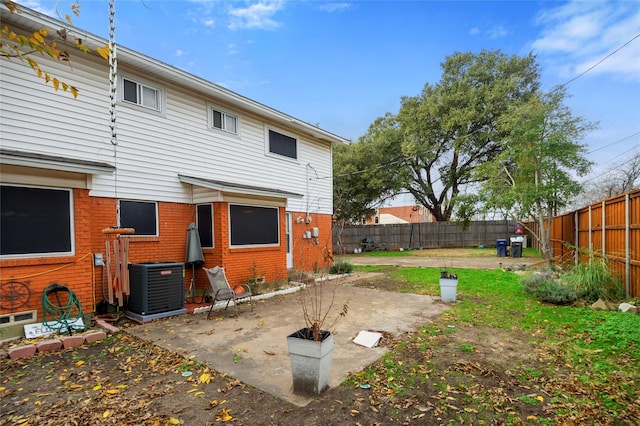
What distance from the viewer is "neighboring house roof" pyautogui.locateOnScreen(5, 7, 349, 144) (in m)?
5.52

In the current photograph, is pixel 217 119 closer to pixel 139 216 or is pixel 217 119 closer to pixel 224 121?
pixel 224 121

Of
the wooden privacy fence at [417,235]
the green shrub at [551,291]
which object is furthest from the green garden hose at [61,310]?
the wooden privacy fence at [417,235]

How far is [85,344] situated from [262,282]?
424cm

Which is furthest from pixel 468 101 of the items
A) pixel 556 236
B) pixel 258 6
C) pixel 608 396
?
pixel 608 396

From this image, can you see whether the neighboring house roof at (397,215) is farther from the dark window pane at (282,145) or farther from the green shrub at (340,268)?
the dark window pane at (282,145)

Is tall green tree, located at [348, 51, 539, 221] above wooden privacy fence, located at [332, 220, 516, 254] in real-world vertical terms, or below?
above

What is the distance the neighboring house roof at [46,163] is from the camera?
4715 millimetres

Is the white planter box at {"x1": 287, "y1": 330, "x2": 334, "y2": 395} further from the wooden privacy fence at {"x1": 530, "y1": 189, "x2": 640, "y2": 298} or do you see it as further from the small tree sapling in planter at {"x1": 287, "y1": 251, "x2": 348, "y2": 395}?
the wooden privacy fence at {"x1": 530, "y1": 189, "x2": 640, "y2": 298}

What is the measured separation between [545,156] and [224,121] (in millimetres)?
9516

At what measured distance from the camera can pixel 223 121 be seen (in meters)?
9.07

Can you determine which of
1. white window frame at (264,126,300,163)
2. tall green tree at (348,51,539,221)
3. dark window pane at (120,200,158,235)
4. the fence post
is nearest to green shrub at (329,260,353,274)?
white window frame at (264,126,300,163)

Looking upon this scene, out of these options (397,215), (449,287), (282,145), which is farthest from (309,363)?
(397,215)

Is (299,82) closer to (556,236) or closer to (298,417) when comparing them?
(556,236)

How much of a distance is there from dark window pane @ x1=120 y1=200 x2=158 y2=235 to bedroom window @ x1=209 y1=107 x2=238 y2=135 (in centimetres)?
289
